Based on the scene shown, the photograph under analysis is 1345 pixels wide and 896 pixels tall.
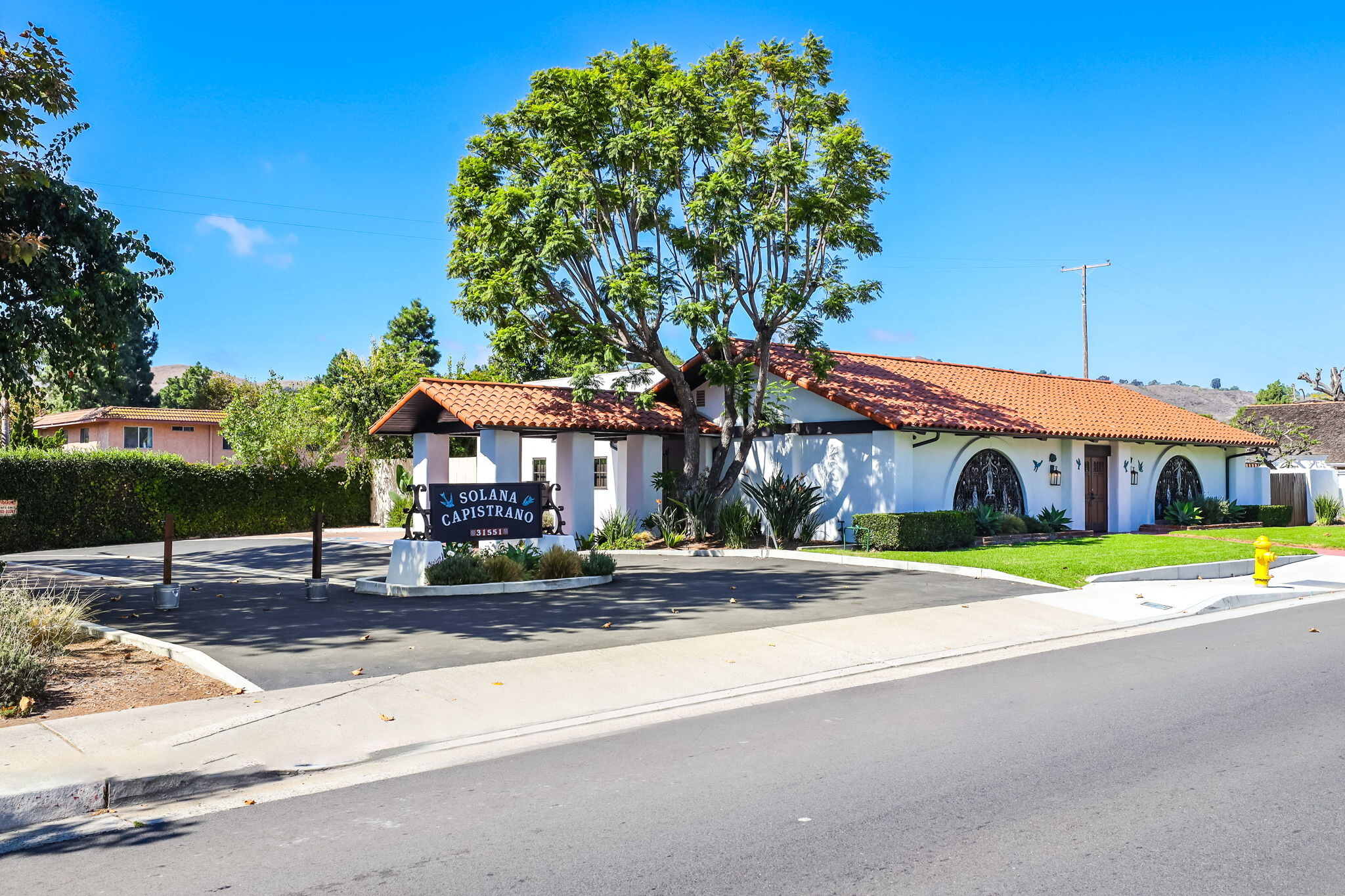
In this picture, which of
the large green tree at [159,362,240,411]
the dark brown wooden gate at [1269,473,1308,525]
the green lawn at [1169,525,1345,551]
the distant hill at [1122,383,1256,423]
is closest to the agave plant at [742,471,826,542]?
the green lawn at [1169,525,1345,551]

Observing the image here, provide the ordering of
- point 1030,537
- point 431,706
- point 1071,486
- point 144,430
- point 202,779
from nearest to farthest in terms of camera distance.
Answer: point 202,779 → point 431,706 → point 1030,537 → point 1071,486 → point 144,430

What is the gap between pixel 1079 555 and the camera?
1970 cm

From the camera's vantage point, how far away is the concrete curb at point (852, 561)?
16.6 m

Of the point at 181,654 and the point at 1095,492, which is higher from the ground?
the point at 1095,492

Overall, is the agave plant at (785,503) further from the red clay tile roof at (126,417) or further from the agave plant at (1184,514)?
the red clay tile roof at (126,417)

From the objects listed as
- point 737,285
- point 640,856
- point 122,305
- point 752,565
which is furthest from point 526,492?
point 640,856

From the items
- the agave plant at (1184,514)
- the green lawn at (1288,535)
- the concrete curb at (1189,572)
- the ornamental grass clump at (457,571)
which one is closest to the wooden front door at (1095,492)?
the green lawn at (1288,535)

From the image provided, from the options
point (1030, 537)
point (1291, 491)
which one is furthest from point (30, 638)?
point (1291, 491)

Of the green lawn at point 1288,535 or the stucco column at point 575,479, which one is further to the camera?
the green lawn at point 1288,535

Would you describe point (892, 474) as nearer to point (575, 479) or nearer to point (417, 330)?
point (575, 479)

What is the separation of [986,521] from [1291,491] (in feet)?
54.9

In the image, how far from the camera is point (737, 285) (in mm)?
21797

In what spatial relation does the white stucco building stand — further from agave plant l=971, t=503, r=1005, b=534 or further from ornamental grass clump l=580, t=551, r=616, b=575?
ornamental grass clump l=580, t=551, r=616, b=575

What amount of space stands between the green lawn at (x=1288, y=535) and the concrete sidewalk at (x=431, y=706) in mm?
13867
